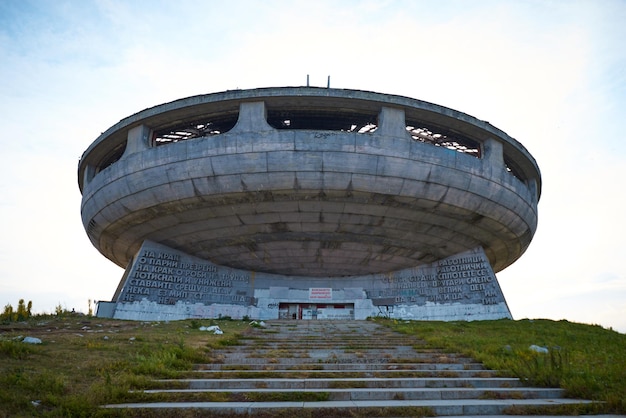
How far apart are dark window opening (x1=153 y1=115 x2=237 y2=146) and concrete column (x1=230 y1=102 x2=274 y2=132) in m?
1.82

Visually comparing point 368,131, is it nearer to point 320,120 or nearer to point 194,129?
point 320,120

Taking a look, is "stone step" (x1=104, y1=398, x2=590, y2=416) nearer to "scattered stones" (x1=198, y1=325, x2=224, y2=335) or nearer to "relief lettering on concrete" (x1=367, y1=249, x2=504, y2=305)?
"scattered stones" (x1=198, y1=325, x2=224, y2=335)

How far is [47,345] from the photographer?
9711 millimetres

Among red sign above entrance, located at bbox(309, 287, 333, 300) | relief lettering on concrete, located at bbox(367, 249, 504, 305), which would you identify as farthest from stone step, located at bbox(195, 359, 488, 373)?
red sign above entrance, located at bbox(309, 287, 333, 300)

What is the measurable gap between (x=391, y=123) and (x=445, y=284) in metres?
9.86

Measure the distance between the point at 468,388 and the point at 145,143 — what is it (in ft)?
58.6

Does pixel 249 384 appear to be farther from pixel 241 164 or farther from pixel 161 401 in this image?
pixel 241 164

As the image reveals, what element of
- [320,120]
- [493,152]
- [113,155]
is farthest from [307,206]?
[113,155]

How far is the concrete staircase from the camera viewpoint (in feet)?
19.4

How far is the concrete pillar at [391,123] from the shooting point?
19.0 meters

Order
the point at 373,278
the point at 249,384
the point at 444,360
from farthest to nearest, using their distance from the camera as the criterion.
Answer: the point at 373,278 < the point at 444,360 < the point at 249,384

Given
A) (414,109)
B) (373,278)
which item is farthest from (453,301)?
(414,109)

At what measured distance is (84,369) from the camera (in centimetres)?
765

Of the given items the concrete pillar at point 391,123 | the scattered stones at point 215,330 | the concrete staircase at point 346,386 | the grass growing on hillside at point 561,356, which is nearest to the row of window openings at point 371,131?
the concrete pillar at point 391,123
